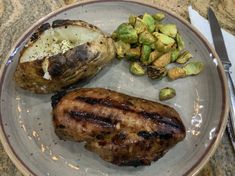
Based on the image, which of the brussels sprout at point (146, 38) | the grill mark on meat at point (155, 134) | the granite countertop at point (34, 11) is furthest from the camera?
the granite countertop at point (34, 11)

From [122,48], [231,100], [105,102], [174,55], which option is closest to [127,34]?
[122,48]

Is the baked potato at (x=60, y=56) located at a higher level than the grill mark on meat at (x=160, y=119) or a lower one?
higher

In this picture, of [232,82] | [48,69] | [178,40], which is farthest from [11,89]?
[232,82]

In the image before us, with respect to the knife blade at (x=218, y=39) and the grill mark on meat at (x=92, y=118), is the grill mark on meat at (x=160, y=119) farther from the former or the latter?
the knife blade at (x=218, y=39)

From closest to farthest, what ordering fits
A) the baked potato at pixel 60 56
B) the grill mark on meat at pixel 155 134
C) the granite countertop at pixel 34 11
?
the grill mark on meat at pixel 155 134 → the baked potato at pixel 60 56 → the granite countertop at pixel 34 11

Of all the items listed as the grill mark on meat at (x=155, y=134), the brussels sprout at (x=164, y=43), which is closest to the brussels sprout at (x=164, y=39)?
the brussels sprout at (x=164, y=43)

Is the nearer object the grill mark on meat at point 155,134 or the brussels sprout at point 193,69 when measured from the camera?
the grill mark on meat at point 155,134

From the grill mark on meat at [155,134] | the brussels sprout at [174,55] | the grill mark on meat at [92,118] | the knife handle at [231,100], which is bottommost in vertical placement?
the knife handle at [231,100]
